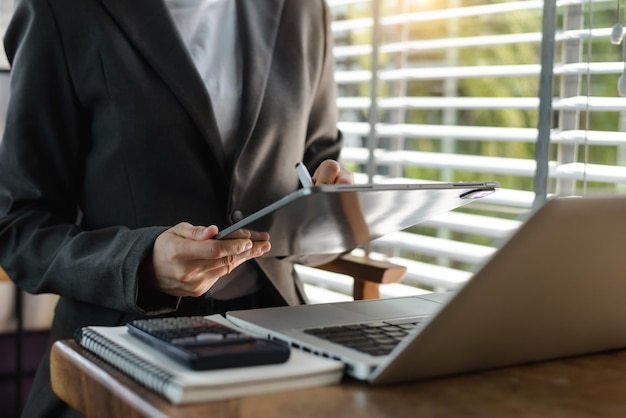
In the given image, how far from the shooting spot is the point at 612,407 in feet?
2.31

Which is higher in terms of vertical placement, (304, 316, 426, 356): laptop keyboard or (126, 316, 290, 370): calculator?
(126, 316, 290, 370): calculator

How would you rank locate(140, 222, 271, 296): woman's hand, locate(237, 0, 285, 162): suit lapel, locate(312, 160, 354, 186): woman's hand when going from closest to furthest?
locate(140, 222, 271, 296): woman's hand < locate(312, 160, 354, 186): woman's hand < locate(237, 0, 285, 162): suit lapel

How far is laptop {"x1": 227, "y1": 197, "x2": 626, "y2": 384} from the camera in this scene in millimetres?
679

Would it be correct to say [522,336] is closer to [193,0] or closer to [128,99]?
[128,99]

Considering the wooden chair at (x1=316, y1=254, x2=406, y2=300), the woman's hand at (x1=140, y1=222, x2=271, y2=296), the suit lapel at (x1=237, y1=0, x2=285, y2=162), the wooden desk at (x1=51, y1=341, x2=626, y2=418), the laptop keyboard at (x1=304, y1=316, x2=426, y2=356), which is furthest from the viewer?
the wooden chair at (x1=316, y1=254, x2=406, y2=300)

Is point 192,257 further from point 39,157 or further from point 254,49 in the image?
point 254,49

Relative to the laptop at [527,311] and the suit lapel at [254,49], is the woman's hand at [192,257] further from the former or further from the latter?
the suit lapel at [254,49]

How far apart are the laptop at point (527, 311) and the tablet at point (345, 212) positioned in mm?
115

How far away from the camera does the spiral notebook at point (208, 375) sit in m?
0.67

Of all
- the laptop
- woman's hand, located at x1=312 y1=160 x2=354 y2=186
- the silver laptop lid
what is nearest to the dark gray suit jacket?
woman's hand, located at x1=312 y1=160 x2=354 y2=186

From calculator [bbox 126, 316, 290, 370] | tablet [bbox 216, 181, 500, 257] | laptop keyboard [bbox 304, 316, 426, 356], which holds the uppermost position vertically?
tablet [bbox 216, 181, 500, 257]

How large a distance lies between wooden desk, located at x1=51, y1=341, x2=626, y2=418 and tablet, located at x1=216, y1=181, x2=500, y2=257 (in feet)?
0.58

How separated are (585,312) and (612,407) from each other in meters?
0.12

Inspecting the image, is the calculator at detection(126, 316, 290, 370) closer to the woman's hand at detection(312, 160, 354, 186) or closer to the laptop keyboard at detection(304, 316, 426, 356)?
the laptop keyboard at detection(304, 316, 426, 356)
